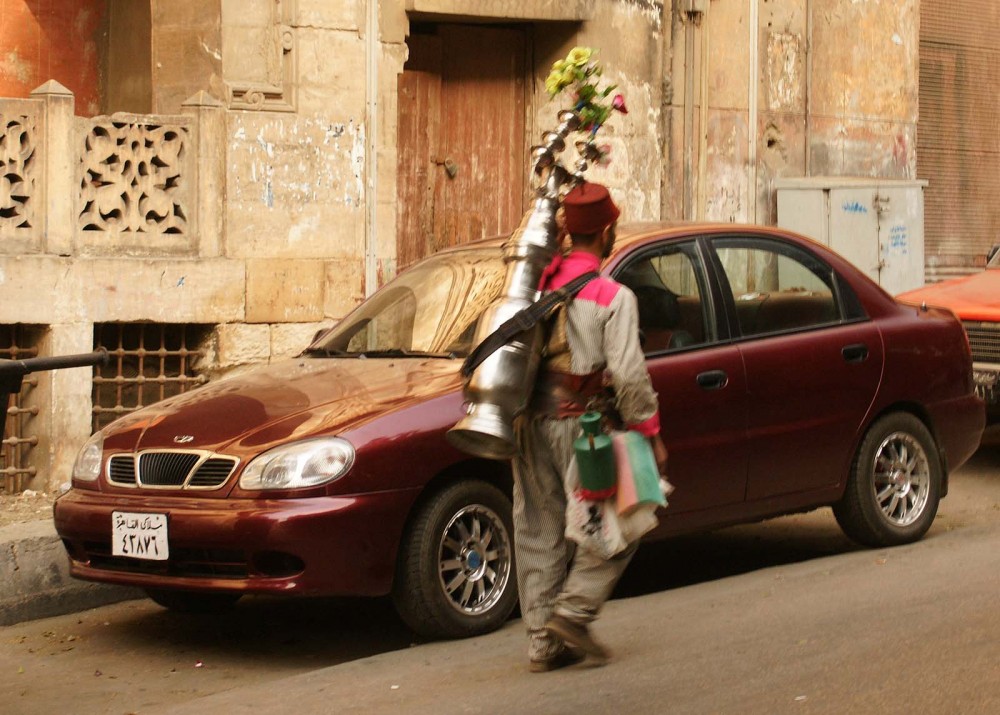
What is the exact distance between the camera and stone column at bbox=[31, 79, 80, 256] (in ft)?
35.1

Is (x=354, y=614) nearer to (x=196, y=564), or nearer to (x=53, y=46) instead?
(x=196, y=564)

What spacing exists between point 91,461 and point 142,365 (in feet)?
15.2

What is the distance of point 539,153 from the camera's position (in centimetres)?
593

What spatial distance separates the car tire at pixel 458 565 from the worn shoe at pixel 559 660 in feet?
2.28

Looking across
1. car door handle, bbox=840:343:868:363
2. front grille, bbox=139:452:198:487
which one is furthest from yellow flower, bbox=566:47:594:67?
car door handle, bbox=840:343:868:363

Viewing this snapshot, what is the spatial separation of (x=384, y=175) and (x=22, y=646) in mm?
6207

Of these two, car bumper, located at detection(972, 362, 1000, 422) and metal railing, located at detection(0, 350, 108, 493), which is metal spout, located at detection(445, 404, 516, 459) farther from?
car bumper, located at detection(972, 362, 1000, 422)

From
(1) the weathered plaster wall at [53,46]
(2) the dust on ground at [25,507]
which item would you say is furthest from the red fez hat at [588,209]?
(1) the weathered plaster wall at [53,46]

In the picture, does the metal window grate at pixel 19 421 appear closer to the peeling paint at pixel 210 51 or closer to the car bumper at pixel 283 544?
the peeling paint at pixel 210 51

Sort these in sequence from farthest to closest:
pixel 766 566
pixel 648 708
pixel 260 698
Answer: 1. pixel 766 566
2. pixel 260 698
3. pixel 648 708

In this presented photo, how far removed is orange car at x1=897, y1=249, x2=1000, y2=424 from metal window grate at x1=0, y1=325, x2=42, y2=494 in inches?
231

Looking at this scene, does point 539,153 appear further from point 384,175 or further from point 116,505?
point 384,175

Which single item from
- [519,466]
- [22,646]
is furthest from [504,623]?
[22,646]

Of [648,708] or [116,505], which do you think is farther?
[116,505]
